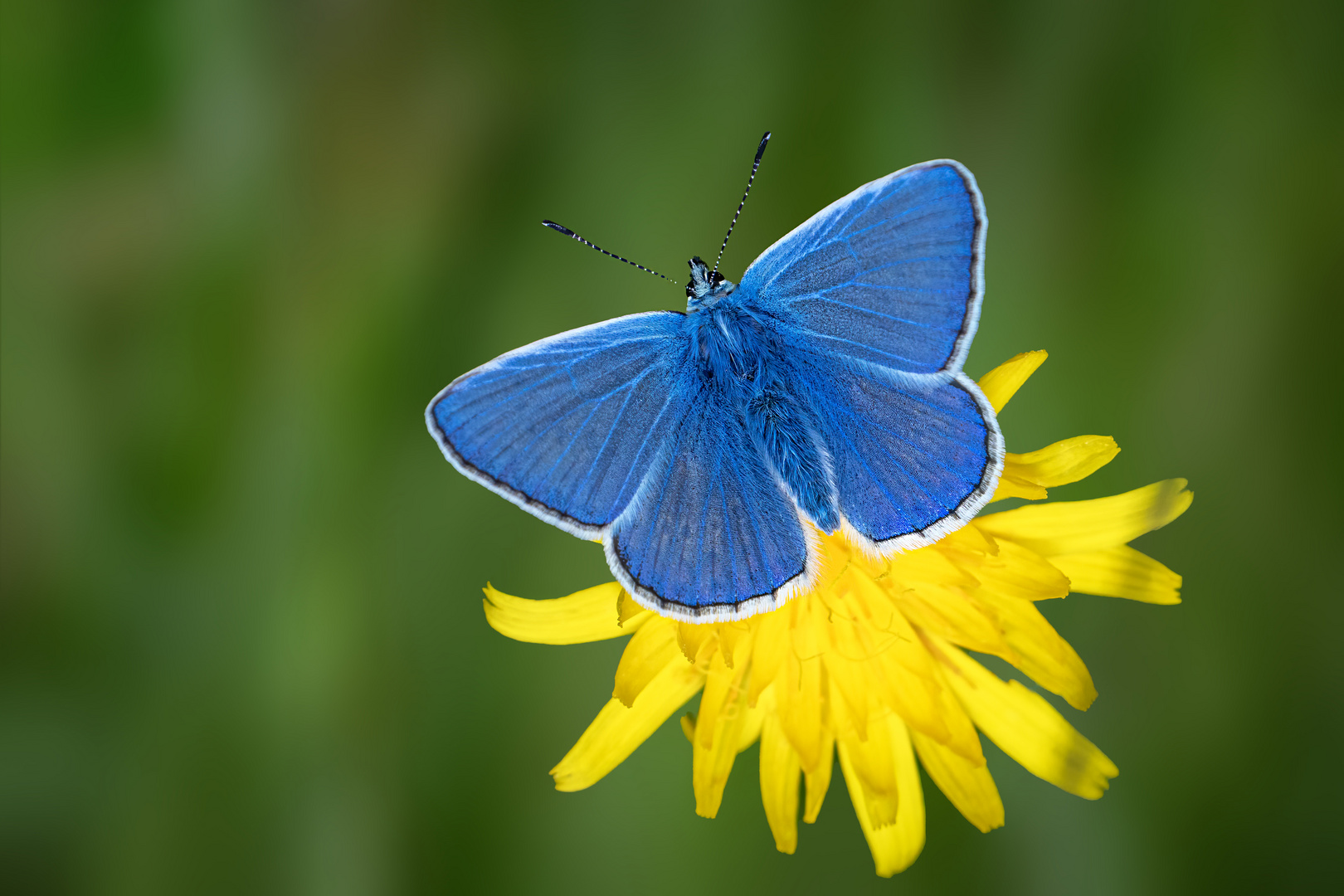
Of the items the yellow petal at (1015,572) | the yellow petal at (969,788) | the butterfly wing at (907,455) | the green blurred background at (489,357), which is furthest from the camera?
the green blurred background at (489,357)

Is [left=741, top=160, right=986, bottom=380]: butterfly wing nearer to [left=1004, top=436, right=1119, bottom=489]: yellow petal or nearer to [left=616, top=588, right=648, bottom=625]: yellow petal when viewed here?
[left=1004, top=436, right=1119, bottom=489]: yellow petal

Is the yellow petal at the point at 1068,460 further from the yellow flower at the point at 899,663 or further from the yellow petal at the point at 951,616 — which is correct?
the yellow petal at the point at 951,616

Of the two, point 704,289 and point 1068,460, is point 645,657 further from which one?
point 1068,460

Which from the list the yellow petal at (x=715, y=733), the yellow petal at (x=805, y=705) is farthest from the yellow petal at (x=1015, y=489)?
the yellow petal at (x=715, y=733)

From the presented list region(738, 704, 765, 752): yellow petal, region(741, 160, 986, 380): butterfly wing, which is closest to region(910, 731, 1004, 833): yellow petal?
region(738, 704, 765, 752): yellow petal

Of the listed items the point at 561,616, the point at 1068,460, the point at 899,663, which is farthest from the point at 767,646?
the point at 1068,460

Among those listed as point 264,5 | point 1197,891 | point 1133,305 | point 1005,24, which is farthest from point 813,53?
point 1197,891
